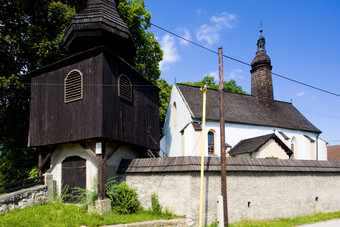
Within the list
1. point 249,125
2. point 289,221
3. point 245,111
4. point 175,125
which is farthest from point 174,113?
point 289,221

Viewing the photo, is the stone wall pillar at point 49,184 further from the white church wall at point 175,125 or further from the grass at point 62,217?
the white church wall at point 175,125

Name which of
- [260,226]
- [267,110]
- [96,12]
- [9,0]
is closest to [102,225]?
[260,226]

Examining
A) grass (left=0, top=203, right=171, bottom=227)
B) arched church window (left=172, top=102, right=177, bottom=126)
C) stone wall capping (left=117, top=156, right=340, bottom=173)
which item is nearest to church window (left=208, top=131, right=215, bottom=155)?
arched church window (left=172, top=102, right=177, bottom=126)

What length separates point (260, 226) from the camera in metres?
10.2

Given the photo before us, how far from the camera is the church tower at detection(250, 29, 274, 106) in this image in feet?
95.1

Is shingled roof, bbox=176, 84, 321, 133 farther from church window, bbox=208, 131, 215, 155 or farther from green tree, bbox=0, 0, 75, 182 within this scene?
green tree, bbox=0, 0, 75, 182

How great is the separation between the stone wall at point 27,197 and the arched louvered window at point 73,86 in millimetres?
3962

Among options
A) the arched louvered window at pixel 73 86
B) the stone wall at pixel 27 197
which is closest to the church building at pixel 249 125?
the arched louvered window at pixel 73 86

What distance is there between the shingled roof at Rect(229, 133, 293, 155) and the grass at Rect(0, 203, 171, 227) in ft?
36.2

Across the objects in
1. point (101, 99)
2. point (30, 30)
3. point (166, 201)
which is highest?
point (30, 30)

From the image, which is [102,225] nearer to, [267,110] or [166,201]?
[166,201]

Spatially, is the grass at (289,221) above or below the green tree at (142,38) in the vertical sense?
below

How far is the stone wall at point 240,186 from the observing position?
397 inches

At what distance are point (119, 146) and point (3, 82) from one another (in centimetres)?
804
